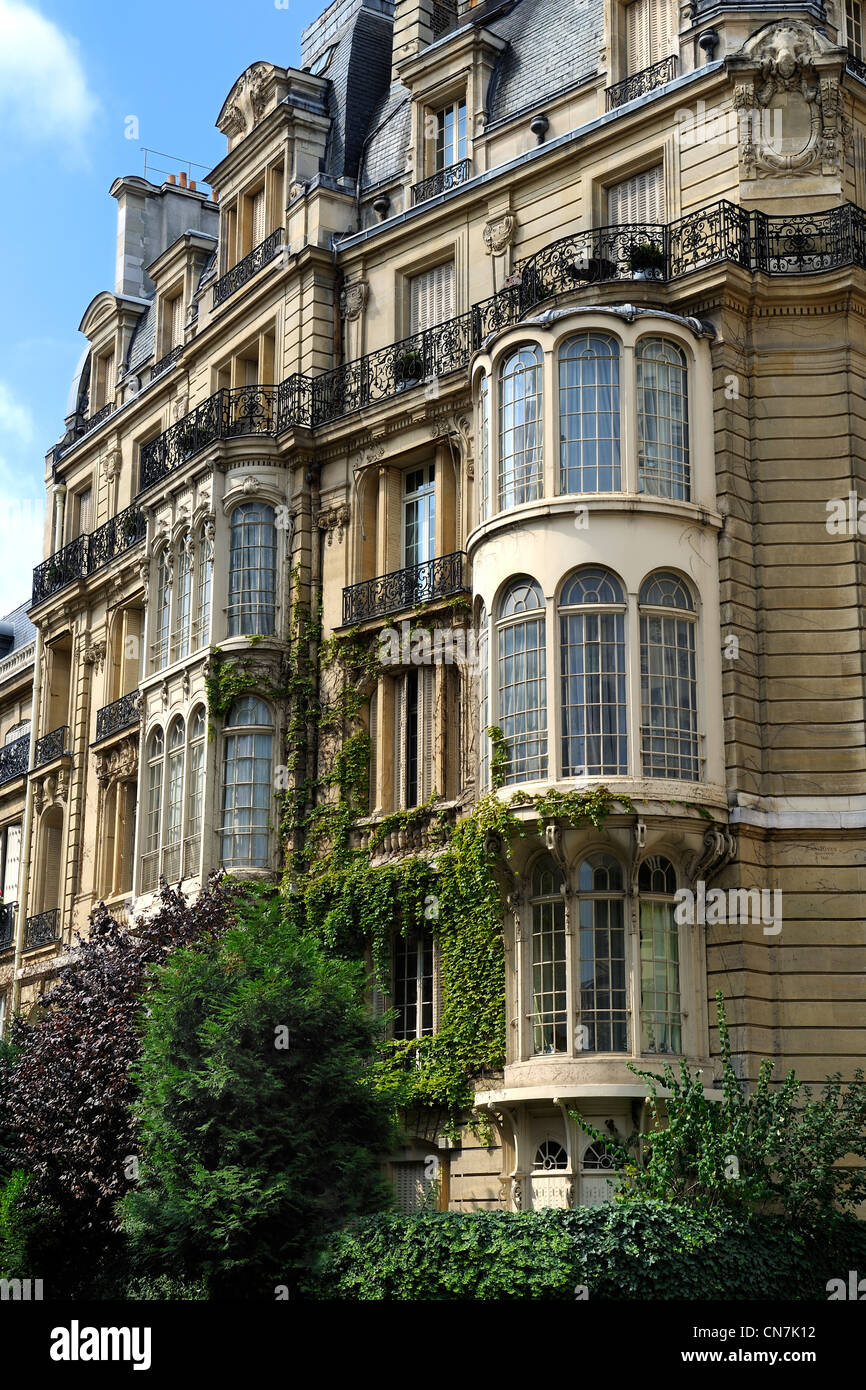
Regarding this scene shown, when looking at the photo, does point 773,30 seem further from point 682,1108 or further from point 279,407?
point 682,1108

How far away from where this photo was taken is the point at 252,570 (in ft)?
113

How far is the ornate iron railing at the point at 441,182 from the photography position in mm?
33594

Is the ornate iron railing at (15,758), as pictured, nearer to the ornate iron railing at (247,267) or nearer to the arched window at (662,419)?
the ornate iron railing at (247,267)

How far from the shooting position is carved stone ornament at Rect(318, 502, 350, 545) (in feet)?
111

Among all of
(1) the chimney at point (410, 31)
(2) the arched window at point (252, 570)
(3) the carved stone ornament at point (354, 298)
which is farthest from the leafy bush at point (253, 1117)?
(1) the chimney at point (410, 31)

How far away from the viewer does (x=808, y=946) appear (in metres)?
25.7

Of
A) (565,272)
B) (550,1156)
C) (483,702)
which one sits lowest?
(550,1156)

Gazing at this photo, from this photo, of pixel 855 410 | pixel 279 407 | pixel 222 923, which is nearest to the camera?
pixel 855 410

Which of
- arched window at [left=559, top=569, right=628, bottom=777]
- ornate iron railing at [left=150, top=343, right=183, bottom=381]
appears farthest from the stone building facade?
ornate iron railing at [left=150, top=343, right=183, bottom=381]

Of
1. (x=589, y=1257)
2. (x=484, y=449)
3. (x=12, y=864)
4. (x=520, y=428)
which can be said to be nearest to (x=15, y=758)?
(x=12, y=864)

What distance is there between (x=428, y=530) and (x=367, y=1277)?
14079mm

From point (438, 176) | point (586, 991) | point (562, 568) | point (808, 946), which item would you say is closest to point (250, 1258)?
point (586, 991)

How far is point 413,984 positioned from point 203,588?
9.21m

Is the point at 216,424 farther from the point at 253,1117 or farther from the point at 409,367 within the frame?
the point at 253,1117
